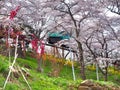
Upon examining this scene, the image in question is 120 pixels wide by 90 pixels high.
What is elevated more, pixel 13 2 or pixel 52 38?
pixel 13 2

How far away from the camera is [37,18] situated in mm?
29875

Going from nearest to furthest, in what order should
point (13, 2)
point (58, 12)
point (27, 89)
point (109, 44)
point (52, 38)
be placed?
point (27, 89) → point (58, 12) → point (13, 2) → point (109, 44) → point (52, 38)

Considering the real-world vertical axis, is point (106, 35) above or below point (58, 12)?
below

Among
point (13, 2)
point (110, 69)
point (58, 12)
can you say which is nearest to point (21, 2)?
point (13, 2)

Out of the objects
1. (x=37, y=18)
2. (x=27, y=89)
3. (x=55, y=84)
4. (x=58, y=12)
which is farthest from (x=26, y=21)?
(x=27, y=89)

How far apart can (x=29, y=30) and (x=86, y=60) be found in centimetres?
773

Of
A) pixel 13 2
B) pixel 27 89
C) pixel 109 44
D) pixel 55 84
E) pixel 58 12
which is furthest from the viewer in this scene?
pixel 109 44

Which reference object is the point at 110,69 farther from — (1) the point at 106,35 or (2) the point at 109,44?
(1) the point at 106,35

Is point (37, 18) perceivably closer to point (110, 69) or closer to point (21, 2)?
point (21, 2)

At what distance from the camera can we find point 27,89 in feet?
32.8

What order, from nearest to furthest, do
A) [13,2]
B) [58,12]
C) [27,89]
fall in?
[27,89], [58,12], [13,2]

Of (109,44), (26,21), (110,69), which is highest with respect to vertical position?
(26,21)

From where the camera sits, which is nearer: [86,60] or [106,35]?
[106,35]

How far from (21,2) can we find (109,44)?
31.7ft
